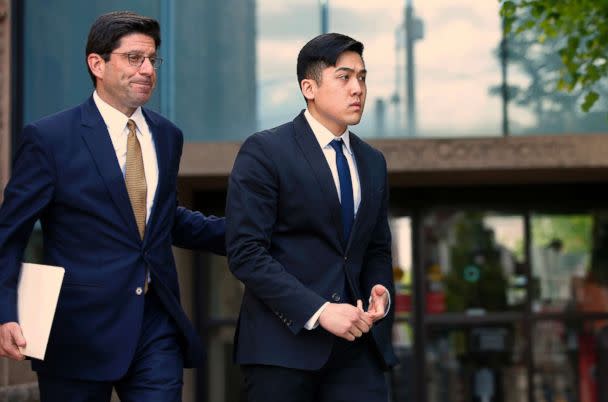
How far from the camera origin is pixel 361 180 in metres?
4.28

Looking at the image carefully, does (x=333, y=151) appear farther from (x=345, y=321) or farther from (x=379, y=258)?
(x=345, y=321)

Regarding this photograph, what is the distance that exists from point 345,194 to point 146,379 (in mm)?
894

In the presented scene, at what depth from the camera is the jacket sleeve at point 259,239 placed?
13.1ft

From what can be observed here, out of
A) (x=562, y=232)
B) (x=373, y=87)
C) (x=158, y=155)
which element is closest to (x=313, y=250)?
(x=158, y=155)

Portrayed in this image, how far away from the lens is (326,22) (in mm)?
12320

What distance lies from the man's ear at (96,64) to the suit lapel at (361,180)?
2.92ft

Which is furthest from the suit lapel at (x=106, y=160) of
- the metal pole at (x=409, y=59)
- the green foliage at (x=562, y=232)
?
the green foliage at (x=562, y=232)

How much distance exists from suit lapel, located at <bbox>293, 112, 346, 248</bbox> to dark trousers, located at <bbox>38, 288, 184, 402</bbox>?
68 cm

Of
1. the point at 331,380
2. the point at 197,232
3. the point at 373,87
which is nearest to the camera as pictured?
the point at 331,380

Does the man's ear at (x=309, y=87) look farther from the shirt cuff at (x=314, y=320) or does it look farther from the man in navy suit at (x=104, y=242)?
the shirt cuff at (x=314, y=320)

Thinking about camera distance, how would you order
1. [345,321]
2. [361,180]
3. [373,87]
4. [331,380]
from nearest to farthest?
[345,321] → [331,380] → [361,180] → [373,87]

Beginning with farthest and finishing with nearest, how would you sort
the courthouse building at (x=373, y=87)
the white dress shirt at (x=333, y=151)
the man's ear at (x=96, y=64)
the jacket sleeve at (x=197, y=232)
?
the courthouse building at (x=373, y=87) < the jacket sleeve at (x=197, y=232) < the man's ear at (x=96, y=64) < the white dress shirt at (x=333, y=151)

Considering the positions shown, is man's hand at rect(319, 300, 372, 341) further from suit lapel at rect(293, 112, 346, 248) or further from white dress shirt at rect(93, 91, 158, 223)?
white dress shirt at rect(93, 91, 158, 223)

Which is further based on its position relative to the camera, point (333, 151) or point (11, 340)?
point (333, 151)
